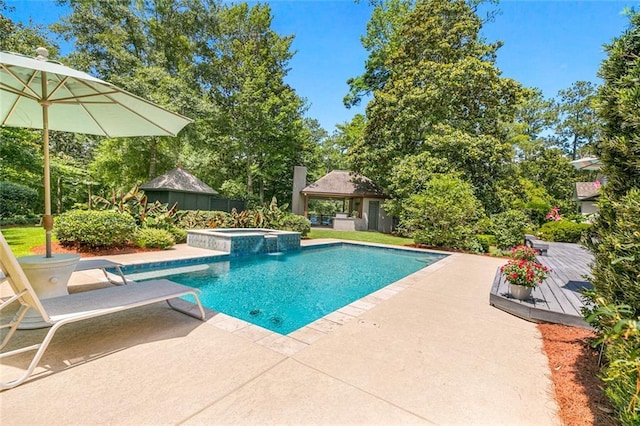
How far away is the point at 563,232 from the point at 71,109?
18629mm

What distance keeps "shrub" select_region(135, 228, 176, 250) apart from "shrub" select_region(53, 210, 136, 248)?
75cm

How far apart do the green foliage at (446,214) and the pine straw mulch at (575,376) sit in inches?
364

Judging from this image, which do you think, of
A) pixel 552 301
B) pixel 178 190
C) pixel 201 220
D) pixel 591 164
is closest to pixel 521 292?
pixel 552 301

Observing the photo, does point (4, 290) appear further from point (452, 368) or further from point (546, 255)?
point (546, 255)

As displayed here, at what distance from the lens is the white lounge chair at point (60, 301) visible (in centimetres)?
243

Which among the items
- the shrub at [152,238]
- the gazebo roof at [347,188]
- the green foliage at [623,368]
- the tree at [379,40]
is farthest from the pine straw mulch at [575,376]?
the tree at [379,40]

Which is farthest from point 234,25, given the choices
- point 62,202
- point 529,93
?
point 529,93

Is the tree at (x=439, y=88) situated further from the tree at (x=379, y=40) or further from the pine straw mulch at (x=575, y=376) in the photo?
the pine straw mulch at (x=575, y=376)

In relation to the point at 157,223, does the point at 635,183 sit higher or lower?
higher

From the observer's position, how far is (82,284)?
5.23 metres

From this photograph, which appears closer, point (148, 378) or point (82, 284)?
point (148, 378)

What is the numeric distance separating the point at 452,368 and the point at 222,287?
5.39 m

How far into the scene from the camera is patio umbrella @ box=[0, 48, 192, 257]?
3.86 m

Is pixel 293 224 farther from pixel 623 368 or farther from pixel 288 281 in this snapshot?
pixel 623 368
